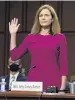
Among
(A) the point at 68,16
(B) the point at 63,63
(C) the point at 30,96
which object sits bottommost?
(C) the point at 30,96

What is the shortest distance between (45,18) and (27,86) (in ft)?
1.99

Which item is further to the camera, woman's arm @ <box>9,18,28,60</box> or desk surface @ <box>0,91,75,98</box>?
woman's arm @ <box>9,18,28,60</box>

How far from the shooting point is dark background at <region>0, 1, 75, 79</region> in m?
8.09

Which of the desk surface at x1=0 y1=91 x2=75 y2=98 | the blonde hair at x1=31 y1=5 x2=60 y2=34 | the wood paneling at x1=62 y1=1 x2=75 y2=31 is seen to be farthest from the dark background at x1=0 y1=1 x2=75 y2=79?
the desk surface at x1=0 y1=91 x2=75 y2=98

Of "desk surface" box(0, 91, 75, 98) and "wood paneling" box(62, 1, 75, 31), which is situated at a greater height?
"wood paneling" box(62, 1, 75, 31)

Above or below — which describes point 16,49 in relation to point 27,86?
above

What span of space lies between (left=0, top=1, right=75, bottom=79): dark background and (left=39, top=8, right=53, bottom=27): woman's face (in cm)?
522

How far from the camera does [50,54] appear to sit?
2.79 metres

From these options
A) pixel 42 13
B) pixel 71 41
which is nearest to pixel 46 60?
pixel 42 13

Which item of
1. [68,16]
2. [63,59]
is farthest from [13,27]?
[68,16]

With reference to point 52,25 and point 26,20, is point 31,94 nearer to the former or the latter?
point 52,25

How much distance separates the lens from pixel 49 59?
9.16ft

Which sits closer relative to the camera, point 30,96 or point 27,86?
point 30,96

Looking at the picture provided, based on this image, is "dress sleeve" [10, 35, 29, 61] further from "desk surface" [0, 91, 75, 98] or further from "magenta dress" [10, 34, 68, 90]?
"desk surface" [0, 91, 75, 98]
